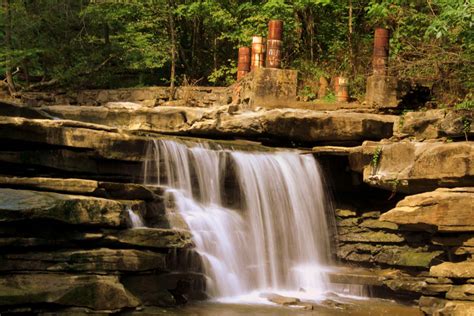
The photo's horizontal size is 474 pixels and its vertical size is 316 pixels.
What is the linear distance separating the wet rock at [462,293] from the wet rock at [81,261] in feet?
13.5

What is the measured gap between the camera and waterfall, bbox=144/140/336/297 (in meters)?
10.4

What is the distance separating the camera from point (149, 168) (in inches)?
432

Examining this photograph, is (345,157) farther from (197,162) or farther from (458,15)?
(458,15)

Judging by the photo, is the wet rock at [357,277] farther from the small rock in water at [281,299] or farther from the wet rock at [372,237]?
the small rock in water at [281,299]

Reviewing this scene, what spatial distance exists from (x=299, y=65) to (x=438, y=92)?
5.34m

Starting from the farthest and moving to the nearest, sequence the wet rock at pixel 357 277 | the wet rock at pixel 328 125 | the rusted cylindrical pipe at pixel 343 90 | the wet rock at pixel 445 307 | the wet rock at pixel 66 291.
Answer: the rusted cylindrical pipe at pixel 343 90 < the wet rock at pixel 328 125 < the wet rock at pixel 357 277 < the wet rock at pixel 445 307 < the wet rock at pixel 66 291

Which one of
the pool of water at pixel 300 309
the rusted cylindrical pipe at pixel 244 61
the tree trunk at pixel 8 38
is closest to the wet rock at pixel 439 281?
the pool of water at pixel 300 309

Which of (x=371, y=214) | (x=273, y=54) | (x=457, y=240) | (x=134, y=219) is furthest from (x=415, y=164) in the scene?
(x=273, y=54)

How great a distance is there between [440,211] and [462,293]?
119 cm

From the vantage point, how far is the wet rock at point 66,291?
302 inches

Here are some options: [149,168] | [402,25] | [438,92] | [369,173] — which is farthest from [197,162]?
[402,25]

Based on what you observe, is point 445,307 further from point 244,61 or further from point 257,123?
point 244,61

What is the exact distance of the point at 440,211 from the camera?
30.1 ft

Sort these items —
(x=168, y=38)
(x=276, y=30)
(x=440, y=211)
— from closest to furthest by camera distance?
(x=440, y=211), (x=276, y=30), (x=168, y=38)
